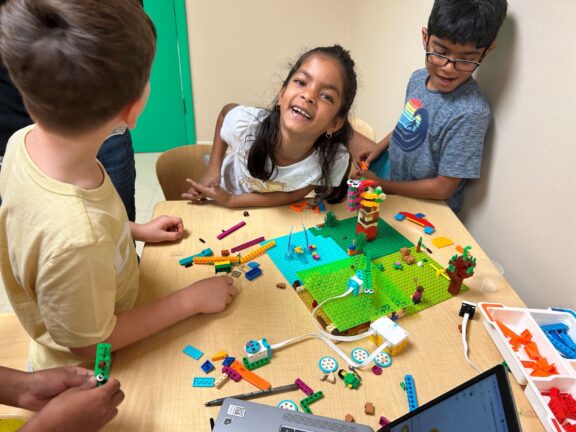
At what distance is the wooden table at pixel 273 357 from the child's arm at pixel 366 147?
2.34ft

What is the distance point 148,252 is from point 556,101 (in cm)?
111

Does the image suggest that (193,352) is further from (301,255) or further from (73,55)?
(73,55)

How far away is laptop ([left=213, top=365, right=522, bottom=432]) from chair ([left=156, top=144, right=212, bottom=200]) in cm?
100

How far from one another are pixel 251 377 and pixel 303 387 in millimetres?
96

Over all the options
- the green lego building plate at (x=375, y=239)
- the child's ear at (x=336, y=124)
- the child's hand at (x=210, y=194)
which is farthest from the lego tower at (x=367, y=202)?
the child's hand at (x=210, y=194)

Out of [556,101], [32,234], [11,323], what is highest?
[556,101]

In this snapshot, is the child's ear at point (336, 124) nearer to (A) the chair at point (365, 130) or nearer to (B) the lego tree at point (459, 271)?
(A) the chair at point (365, 130)

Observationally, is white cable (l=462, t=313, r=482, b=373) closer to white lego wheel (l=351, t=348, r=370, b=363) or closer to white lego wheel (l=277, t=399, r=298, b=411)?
white lego wheel (l=351, t=348, r=370, b=363)

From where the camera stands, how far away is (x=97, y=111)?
62cm

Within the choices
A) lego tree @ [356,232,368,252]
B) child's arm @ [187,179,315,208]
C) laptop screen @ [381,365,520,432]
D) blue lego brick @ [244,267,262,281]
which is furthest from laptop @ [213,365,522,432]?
child's arm @ [187,179,315,208]

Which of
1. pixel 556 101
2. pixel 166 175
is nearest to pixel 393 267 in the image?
pixel 556 101

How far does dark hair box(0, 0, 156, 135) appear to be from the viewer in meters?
0.54

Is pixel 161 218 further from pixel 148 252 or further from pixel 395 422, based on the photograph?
pixel 395 422

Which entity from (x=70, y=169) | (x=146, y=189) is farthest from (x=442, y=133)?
(x=146, y=189)
